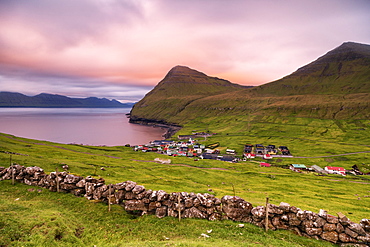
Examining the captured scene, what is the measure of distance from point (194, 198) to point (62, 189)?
52.9 feet

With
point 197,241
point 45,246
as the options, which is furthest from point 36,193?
point 197,241

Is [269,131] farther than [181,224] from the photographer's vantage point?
Yes

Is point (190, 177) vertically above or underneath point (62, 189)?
underneath

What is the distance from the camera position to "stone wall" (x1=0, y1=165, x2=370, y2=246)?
16297 millimetres

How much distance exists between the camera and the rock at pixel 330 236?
16.2 m

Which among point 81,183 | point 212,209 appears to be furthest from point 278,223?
point 81,183

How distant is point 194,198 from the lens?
19656 millimetres

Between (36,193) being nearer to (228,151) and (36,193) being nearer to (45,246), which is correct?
(45,246)

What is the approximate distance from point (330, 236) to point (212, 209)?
10.8 m

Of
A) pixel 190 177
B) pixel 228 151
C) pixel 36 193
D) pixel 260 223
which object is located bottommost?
pixel 228 151

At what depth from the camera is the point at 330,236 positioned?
1634cm

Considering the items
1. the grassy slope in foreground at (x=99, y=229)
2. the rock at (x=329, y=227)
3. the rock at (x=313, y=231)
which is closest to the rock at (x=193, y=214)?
the grassy slope in foreground at (x=99, y=229)

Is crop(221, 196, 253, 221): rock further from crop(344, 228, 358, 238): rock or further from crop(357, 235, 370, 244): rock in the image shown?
crop(357, 235, 370, 244): rock

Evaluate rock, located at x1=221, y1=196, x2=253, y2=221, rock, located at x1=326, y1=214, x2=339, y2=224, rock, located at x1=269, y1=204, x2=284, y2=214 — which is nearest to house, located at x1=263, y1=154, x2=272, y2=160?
rock, located at x1=326, y1=214, x2=339, y2=224
